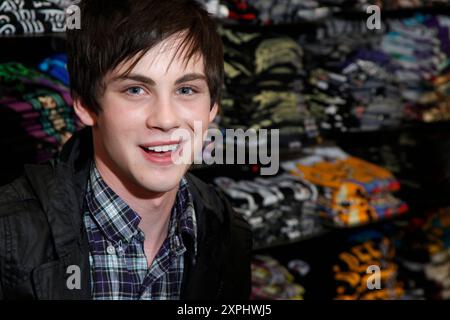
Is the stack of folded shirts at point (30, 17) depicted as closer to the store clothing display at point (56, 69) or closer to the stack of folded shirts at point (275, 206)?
the store clothing display at point (56, 69)

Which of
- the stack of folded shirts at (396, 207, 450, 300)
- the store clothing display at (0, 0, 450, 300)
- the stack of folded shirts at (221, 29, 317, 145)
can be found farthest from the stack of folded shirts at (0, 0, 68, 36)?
the stack of folded shirts at (396, 207, 450, 300)

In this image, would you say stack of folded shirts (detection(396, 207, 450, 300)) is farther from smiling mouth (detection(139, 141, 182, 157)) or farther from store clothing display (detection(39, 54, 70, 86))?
smiling mouth (detection(139, 141, 182, 157))

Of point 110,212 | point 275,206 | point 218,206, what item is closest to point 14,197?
point 110,212

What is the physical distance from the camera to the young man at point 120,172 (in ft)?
5.15

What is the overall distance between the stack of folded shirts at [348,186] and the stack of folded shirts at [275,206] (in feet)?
0.25

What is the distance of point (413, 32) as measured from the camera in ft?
10.9

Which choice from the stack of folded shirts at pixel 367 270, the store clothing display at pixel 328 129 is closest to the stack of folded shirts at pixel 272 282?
the store clothing display at pixel 328 129

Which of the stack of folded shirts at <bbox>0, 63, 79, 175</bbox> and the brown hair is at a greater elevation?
the brown hair

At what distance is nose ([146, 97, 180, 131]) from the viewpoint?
1.60m

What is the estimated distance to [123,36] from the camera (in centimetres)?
162

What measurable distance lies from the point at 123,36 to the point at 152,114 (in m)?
0.19

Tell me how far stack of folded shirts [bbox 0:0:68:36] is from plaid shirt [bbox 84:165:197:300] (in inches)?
21.9

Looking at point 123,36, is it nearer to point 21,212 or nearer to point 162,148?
point 162,148
